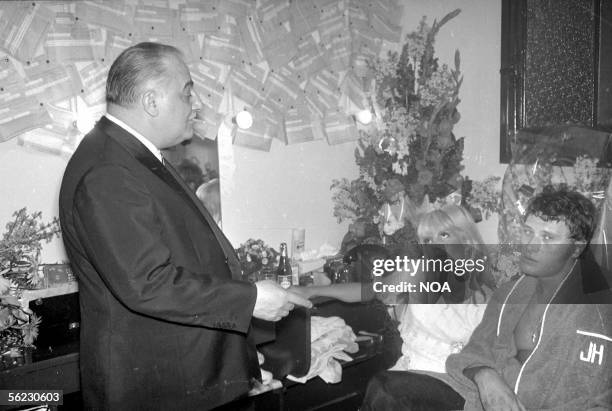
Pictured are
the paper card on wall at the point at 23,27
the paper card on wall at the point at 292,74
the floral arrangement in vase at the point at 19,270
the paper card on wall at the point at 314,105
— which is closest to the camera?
the floral arrangement in vase at the point at 19,270

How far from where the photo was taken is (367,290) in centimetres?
227

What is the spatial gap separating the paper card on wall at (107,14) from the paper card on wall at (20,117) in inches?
14.5

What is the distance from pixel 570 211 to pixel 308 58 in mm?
1571

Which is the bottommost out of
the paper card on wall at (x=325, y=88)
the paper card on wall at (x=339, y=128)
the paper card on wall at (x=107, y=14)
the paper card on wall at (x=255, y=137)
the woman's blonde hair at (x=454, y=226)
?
the woman's blonde hair at (x=454, y=226)

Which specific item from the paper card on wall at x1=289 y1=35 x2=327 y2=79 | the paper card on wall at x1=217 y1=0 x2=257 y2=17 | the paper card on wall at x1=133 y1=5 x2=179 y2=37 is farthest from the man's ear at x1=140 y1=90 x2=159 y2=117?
the paper card on wall at x1=289 y1=35 x2=327 y2=79

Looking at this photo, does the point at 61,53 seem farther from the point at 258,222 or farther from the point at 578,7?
the point at 578,7

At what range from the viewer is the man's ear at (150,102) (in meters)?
1.18

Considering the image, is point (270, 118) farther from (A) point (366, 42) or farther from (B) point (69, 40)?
(B) point (69, 40)

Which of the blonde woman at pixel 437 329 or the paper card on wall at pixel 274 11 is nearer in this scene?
the blonde woman at pixel 437 329

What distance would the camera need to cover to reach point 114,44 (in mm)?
2072

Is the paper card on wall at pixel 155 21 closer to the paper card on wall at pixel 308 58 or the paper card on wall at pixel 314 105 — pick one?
the paper card on wall at pixel 308 58

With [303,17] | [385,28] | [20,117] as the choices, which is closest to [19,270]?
[20,117]

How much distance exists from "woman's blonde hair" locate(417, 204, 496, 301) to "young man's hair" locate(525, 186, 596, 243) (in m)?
0.34

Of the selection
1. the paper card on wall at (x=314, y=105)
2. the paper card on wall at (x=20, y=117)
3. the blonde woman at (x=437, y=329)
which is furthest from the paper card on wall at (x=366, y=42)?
the paper card on wall at (x=20, y=117)
